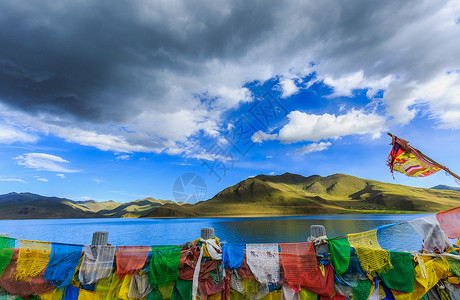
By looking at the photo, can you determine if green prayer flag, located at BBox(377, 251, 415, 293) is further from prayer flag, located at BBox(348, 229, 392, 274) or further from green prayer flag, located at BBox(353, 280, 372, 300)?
green prayer flag, located at BBox(353, 280, 372, 300)

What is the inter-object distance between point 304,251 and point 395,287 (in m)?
2.57

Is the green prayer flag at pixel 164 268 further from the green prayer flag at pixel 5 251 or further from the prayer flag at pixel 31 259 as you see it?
the green prayer flag at pixel 5 251

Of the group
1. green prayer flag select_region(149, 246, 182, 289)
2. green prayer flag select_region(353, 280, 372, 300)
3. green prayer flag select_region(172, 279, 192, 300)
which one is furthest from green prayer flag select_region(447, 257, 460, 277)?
green prayer flag select_region(149, 246, 182, 289)

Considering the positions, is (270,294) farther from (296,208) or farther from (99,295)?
(296,208)

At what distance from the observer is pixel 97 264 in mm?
6535

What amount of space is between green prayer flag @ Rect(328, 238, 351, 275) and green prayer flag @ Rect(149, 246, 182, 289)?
14.3 ft

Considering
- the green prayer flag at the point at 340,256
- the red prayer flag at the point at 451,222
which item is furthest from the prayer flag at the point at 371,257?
the red prayer flag at the point at 451,222

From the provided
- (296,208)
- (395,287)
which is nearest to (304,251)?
(395,287)

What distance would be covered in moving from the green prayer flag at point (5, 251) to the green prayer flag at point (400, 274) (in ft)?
36.1

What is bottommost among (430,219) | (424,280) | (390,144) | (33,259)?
(424,280)

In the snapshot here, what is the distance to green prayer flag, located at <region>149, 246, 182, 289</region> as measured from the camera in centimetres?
632

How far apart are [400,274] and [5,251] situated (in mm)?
11764

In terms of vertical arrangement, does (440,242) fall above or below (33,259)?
above

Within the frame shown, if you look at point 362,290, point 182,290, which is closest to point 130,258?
point 182,290
